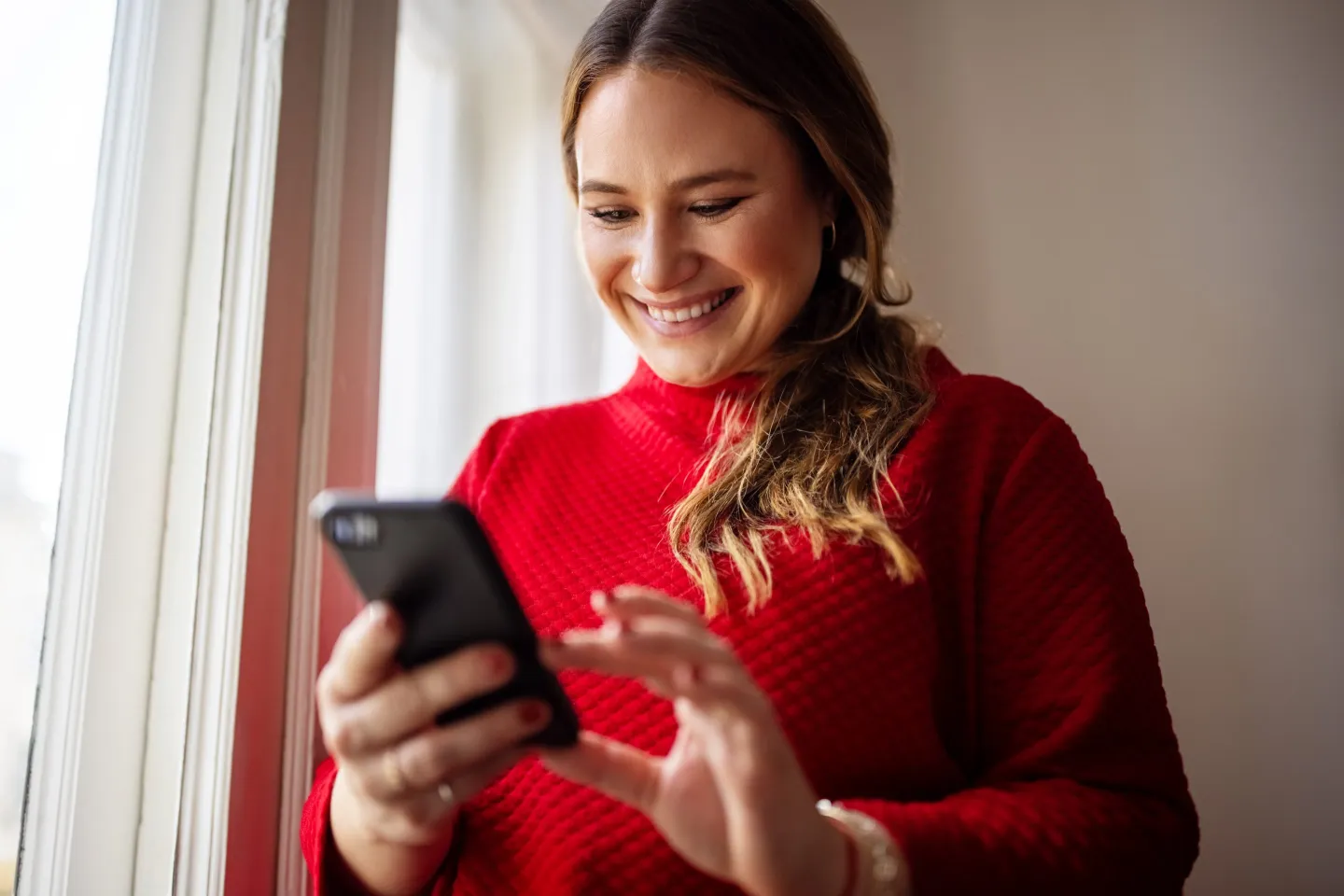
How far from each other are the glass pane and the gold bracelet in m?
0.64

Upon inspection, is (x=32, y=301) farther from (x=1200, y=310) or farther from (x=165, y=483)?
(x=1200, y=310)

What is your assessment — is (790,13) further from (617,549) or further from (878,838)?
(878,838)

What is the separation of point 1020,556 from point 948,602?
0.08 metres

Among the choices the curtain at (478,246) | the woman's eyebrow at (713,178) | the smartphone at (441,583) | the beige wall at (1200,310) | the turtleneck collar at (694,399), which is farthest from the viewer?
the beige wall at (1200,310)

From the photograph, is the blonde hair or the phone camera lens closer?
the phone camera lens

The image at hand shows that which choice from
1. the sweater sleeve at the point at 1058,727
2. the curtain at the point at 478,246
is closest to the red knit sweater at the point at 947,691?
the sweater sleeve at the point at 1058,727

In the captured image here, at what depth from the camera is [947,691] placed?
2.67 feet

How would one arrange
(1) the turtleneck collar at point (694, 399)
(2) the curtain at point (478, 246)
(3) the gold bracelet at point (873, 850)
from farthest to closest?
(2) the curtain at point (478, 246), (1) the turtleneck collar at point (694, 399), (3) the gold bracelet at point (873, 850)

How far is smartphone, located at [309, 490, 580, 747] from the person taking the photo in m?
0.48

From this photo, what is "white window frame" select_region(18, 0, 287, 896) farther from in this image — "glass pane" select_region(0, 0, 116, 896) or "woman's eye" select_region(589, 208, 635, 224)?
"woman's eye" select_region(589, 208, 635, 224)

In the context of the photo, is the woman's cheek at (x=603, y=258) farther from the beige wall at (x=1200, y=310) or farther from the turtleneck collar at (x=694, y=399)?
the beige wall at (x=1200, y=310)

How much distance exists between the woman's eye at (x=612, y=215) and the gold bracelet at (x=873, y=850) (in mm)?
565

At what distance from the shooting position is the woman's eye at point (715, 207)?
0.88 metres

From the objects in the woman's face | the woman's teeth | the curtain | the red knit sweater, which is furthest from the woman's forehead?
Result: the curtain
